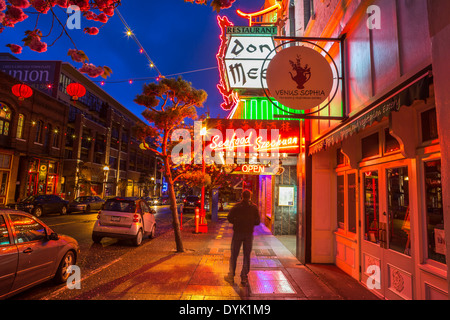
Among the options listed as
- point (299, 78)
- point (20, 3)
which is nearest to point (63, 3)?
point (20, 3)

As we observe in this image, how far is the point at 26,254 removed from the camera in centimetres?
419

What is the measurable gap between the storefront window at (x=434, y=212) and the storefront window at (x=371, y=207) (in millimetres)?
1377

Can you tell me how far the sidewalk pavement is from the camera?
4.63 meters

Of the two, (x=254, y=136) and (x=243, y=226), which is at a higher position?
(x=254, y=136)

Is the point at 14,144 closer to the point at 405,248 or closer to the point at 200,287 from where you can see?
the point at 200,287

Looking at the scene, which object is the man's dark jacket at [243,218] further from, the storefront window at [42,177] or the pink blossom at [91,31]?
the storefront window at [42,177]

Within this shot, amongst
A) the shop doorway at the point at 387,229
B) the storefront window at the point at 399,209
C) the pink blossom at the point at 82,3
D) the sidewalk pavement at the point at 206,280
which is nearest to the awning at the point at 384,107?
the shop doorway at the point at 387,229

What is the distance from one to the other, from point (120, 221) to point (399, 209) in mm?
8071

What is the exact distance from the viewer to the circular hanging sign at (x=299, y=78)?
493 centimetres

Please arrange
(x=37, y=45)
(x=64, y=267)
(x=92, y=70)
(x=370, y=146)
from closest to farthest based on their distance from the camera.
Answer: (x=37, y=45)
(x=92, y=70)
(x=64, y=267)
(x=370, y=146)

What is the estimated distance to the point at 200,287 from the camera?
5.00 metres

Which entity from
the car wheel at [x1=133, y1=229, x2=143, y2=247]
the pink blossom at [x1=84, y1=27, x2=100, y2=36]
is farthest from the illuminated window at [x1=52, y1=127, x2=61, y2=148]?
the pink blossom at [x1=84, y1=27, x2=100, y2=36]

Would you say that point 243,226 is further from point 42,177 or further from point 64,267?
point 42,177
